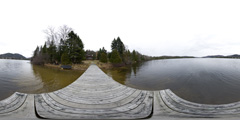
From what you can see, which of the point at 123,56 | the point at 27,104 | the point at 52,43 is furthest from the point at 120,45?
the point at 27,104

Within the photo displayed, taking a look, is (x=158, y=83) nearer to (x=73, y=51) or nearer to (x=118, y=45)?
(x=73, y=51)

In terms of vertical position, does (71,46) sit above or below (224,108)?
above

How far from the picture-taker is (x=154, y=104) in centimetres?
268

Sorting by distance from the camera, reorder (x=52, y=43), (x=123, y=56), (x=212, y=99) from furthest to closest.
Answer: (x=123, y=56), (x=52, y=43), (x=212, y=99)

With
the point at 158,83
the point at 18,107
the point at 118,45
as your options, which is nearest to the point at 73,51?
the point at 118,45

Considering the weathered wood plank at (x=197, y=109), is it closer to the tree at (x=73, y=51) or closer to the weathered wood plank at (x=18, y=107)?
the weathered wood plank at (x=18, y=107)

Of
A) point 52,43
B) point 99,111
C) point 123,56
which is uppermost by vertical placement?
point 52,43

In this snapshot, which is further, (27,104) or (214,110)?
(27,104)

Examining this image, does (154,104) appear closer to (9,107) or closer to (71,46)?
(9,107)

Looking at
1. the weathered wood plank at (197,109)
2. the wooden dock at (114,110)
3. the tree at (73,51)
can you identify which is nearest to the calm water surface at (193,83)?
the weathered wood plank at (197,109)

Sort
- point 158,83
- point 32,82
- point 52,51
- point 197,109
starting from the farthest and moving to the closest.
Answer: point 52,51 < point 158,83 < point 32,82 < point 197,109

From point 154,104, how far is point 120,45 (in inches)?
1109

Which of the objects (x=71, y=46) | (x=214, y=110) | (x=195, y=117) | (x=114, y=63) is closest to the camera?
(x=195, y=117)

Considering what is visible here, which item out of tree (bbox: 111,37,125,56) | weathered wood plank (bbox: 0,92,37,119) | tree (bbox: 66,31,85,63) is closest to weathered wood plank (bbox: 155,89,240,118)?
weathered wood plank (bbox: 0,92,37,119)
